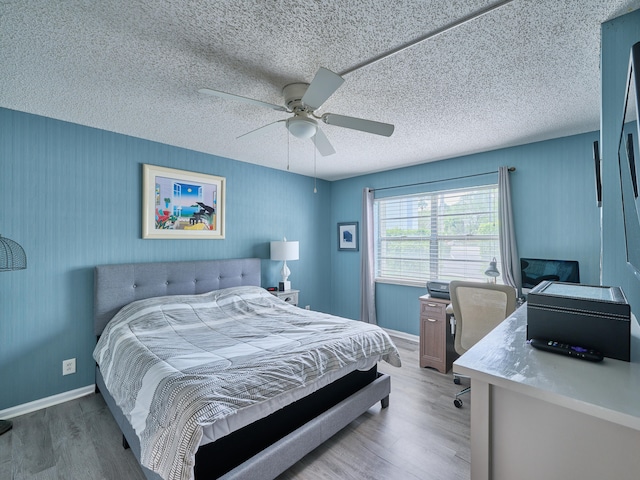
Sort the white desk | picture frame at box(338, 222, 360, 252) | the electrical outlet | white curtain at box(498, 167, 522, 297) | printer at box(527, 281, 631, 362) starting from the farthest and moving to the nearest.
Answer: picture frame at box(338, 222, 360, 252), white curtain at box(498, 167, 522, 297), the electrical outlet, printer at box(527, 281, 631, 362), the white desk

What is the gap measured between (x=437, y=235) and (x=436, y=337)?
1397mm

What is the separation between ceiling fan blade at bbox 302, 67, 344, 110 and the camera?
1.46m

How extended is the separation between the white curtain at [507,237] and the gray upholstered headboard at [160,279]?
9.72 ft

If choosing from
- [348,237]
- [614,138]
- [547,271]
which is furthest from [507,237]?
[348,237]

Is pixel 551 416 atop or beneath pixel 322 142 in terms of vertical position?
beneath

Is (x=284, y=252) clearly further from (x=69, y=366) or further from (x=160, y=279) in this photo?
Result: (x=69, y=366)

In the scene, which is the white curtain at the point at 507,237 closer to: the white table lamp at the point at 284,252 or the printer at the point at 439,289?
the printer at the point at 439,289

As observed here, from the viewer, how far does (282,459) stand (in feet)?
5.42

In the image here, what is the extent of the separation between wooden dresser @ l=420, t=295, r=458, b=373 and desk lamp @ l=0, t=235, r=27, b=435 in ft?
12.0

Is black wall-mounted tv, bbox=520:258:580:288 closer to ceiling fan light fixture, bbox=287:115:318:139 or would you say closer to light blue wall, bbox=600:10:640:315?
light blue wall, bbox=600:10:640:315

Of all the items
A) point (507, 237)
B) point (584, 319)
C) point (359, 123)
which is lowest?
point (584, 319)

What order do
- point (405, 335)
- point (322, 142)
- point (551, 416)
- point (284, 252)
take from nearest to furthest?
point (551, 416)
point (322, 142)
point (284, 252)
point (405, 335)

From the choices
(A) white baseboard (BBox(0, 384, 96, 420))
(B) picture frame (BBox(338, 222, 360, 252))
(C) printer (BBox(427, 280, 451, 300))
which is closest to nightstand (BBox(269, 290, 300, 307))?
(B) picture frame (BBox(338, 222, 360, 252))

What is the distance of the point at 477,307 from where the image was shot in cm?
259
